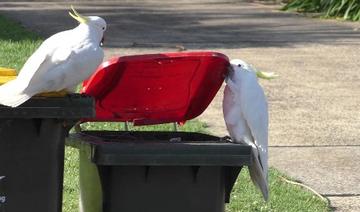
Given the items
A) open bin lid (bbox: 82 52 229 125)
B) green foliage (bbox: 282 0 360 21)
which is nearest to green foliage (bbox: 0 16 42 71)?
open bin lid (bbox: 82 52 229 125)

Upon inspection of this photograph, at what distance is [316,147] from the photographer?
7969mm

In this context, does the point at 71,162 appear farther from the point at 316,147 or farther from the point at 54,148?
the point at 54,148

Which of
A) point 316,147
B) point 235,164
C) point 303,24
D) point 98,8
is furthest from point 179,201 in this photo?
point 98,8

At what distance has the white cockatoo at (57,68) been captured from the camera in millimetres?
4285

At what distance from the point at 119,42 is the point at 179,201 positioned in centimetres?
Result: 967

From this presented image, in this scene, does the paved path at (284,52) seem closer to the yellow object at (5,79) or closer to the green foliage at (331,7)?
the green foliage at (331,7)

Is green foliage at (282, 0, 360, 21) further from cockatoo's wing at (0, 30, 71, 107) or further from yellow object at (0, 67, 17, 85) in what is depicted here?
cockatoo's wing at (0, 30, 71, 107)

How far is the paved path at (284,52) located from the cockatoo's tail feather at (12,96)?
8.89 ft

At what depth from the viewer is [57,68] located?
171 inches

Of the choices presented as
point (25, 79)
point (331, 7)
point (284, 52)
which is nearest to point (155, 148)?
point (25, 79)

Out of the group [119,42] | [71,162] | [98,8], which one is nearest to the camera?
[71,162]

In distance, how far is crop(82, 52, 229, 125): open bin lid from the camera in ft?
15.5

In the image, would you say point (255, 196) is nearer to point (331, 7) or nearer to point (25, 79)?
point (25, 79)

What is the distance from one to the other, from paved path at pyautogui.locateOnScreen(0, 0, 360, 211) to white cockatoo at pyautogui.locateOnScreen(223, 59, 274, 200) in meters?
1.78
